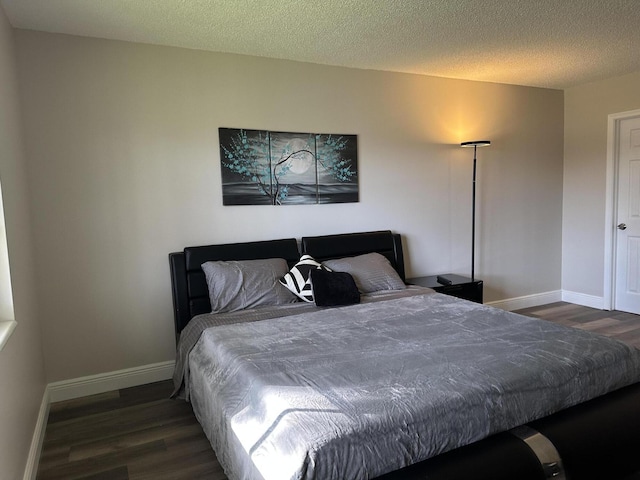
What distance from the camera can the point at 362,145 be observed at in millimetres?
4031

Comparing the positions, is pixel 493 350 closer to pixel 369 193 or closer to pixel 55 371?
pixel 369 193

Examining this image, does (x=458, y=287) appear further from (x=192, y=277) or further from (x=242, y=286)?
(x=192, y=277)

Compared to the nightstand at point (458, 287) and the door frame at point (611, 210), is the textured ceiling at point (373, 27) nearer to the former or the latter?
the door frame at point (611, 210)

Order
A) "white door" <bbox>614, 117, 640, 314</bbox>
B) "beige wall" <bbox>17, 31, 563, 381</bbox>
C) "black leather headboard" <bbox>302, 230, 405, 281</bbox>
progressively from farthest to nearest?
"white door" <bbox>614, 117, 640, 314</bbox>, "black leather headboard" <bbox>302, 230, 405, 281</bbox>, "beige wall" <bbox>17, 31, 563, 381</bbox>

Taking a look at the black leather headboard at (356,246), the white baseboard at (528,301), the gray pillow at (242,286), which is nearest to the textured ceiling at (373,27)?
the black leather headboard at (356,246)

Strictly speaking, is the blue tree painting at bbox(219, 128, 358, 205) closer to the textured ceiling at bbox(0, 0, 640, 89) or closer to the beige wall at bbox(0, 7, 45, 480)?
the textured ceiling at bbox(0, 0, 640, 89)

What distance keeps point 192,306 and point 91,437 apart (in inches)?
40.1

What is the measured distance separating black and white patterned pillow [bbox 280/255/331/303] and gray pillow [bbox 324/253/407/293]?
24 cm

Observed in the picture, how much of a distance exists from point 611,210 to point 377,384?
425cm

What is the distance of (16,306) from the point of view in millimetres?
2209

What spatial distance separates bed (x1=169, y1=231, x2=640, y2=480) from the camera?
60.4 inches

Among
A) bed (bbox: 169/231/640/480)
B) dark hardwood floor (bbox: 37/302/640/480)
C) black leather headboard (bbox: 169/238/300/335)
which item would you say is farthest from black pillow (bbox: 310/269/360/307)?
dark hardwood floor (bbox: 37/302/640/480)

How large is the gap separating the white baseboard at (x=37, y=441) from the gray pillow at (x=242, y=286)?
1169 millimetres

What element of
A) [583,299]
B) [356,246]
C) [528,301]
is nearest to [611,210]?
[583,299]
